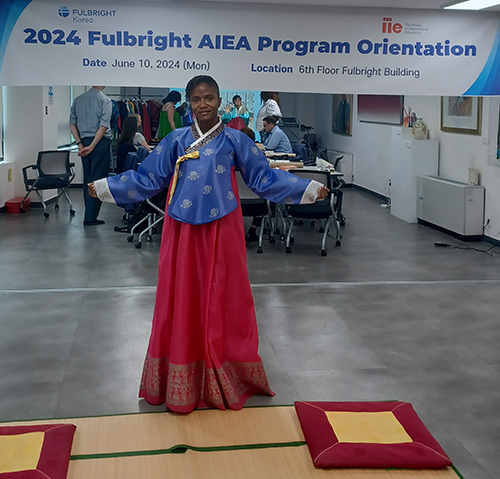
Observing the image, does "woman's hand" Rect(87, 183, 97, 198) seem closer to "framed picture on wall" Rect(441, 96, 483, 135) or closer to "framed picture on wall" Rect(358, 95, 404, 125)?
"framed picture on wall" Rect(441, 96, 483, 135)

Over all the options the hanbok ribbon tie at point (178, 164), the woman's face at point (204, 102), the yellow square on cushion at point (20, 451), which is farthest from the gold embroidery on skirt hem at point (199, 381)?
the woman's face at point (204, 102)

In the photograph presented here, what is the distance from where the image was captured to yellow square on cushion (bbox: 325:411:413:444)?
9.70ft

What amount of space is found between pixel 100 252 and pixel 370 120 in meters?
6.23

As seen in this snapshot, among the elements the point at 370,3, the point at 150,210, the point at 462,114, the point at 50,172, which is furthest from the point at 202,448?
the point at 50,172

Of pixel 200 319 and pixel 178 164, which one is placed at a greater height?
pixel 178 164

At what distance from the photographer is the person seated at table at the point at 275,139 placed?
29.0 feet

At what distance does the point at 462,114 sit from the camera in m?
7.98

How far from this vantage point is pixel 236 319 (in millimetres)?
3383

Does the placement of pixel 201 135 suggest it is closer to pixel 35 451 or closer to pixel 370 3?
pixel 35 451

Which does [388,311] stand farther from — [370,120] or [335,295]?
[370,120]

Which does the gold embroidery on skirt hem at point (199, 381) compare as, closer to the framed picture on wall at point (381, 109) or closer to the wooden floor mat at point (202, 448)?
the wooden floor mat at point (202, 448)

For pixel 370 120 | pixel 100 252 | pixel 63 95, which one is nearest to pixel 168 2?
pixel 100 252

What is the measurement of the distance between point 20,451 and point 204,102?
5.97ft

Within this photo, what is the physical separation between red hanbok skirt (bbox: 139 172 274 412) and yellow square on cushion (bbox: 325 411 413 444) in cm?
54
